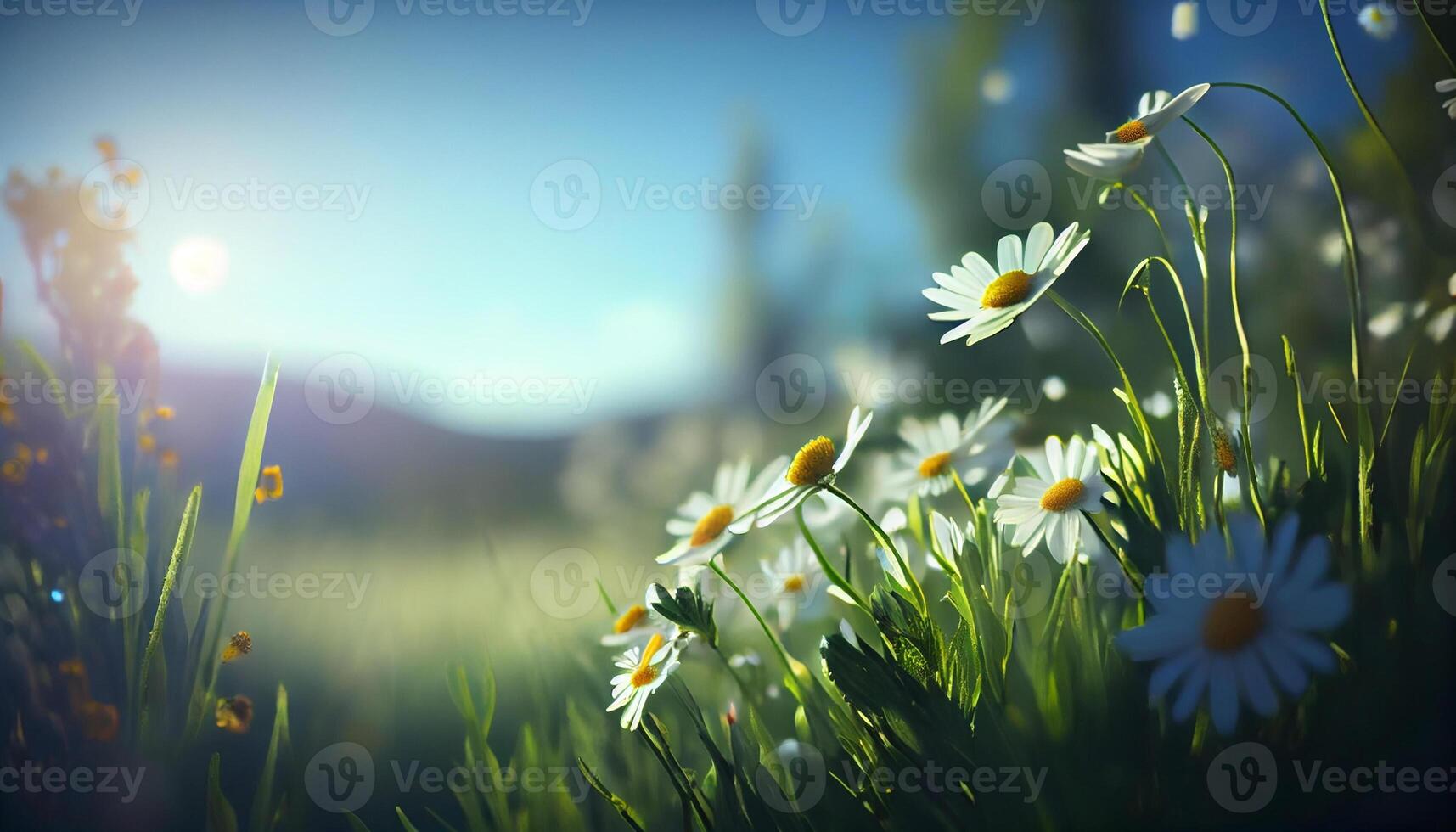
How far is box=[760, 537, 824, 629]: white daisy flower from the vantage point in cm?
62

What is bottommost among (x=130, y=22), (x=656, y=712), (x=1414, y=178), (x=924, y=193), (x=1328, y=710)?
(x=656, y=712)

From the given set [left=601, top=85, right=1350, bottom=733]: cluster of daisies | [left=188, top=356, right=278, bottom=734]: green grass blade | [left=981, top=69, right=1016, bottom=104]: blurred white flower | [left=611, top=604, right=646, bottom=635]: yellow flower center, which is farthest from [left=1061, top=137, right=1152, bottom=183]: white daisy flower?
[left=981, top=69, right=1016, bottom=104]: blurred white flower

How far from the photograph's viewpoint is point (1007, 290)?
0.44 metres

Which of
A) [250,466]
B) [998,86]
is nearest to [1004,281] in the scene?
[250,466]

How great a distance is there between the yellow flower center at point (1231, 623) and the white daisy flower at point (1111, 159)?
21 cm

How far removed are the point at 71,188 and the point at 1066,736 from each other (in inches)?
37.0

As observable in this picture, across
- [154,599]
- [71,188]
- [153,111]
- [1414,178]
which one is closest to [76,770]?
[154,599]

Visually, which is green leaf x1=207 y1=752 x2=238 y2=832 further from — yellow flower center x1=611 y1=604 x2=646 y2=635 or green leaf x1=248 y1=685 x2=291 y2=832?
yellow flower center x1=611 y1=604 x2=646 y2=635

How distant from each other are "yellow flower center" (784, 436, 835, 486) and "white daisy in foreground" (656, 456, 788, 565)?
0.10 feet

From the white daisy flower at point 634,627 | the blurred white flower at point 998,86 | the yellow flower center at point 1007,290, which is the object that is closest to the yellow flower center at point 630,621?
the white daisy flower at point 634,627

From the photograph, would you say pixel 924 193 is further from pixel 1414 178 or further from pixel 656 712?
pixel 656 712

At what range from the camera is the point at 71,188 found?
72cm

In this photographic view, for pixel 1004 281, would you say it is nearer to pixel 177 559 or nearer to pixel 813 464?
pixel 813 464

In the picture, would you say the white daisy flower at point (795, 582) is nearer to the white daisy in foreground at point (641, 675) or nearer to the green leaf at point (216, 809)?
the white daisy in foreground at point (641, 675)
